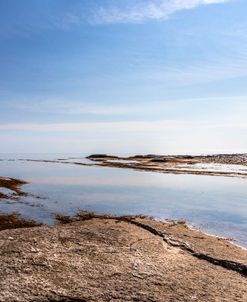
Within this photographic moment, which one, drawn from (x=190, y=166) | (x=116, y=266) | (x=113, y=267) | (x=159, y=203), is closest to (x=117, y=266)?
(x=116, y=266)

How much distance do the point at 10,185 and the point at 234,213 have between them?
27032mm

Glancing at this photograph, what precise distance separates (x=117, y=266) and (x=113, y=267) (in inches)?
6.4

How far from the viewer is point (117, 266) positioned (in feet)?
41.7

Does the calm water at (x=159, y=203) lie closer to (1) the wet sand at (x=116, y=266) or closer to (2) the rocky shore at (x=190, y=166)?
(1) the wet sand at (x=116, y=266)

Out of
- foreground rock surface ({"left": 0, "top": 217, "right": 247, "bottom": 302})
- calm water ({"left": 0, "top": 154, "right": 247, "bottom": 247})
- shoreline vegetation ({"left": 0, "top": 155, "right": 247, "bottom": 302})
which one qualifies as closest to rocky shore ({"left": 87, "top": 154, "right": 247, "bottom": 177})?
calm water ({"left": 0, "top": 154, "right": 247, "bottom": 247})

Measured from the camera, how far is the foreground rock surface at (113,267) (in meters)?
10.8

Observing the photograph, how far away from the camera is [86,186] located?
4531 centimetres

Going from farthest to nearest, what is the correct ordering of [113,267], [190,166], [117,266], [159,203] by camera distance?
[190,166]
[159,203]
[117,266]
[113,267]

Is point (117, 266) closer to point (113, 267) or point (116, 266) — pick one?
point (116, 266)

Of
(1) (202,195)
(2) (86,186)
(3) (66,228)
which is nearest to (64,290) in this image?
(3) (66,228)

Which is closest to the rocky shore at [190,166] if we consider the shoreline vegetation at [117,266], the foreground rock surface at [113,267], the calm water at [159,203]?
the calm water at [159,203]

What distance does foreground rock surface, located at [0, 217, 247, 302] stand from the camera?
424 inches

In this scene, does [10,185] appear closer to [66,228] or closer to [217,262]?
[66,228]

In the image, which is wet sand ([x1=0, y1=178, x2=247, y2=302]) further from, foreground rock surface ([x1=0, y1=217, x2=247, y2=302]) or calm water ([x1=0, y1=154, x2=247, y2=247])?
calm water ([x1=0, y1=154, x2=247, y2=247])
